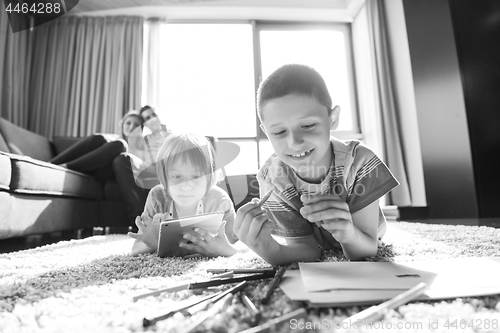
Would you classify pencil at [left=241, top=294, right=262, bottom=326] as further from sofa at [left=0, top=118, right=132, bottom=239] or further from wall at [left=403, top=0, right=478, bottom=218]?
wall at [left=403, top=0, right=478, bottom=218]

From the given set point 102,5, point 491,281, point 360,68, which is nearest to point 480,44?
point 360,68

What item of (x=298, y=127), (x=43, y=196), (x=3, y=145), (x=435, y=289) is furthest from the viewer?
(x=3, y=145)

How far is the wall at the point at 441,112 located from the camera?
1915mm

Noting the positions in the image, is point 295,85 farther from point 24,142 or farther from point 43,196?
point 24,142

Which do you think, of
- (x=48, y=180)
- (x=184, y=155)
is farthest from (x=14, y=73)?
(x=184, y=155)

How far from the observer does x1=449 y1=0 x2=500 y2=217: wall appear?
5.97 ft

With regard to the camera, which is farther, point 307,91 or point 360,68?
point 360,68

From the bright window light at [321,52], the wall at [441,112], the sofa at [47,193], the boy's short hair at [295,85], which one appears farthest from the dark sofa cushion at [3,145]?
the wall at [441,112]

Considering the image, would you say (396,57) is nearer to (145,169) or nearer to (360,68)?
(360,68)

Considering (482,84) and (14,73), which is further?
(14,73)

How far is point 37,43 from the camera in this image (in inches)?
137

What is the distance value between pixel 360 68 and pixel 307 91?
3.33 metres

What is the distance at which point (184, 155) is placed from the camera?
976 millimetres

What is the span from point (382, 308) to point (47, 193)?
Answer: 151 centimetres
